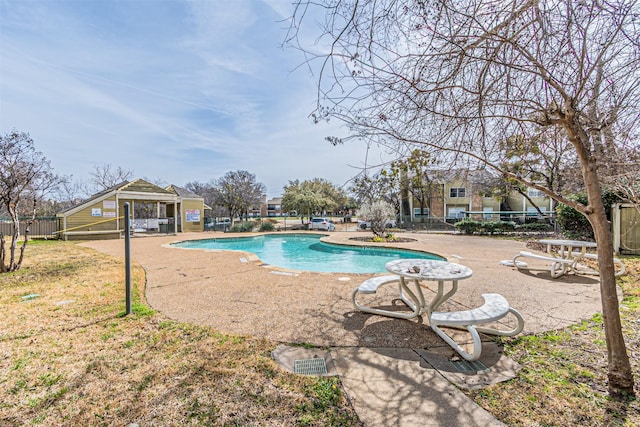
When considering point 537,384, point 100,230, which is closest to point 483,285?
point 537,384

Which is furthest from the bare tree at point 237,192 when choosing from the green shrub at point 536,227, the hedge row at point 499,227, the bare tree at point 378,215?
the green shrub at point 536,227

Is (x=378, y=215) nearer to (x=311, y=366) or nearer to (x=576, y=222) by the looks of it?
(x=576, y=222)

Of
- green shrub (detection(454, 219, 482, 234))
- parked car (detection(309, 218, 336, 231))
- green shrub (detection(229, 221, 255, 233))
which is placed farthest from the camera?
parked car (detection(309, 218, 336, 231))

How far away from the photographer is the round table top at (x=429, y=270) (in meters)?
3.19

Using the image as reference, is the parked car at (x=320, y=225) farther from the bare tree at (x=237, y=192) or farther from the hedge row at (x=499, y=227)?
the hedge row at (x=499, y=227)

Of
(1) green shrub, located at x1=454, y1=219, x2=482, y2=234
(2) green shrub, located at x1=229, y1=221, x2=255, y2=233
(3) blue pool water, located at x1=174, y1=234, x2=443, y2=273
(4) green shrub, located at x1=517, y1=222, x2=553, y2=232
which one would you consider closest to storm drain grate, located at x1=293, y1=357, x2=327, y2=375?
(3) blue pool water, located at x1=174, y1=234, x2=443, y2=273

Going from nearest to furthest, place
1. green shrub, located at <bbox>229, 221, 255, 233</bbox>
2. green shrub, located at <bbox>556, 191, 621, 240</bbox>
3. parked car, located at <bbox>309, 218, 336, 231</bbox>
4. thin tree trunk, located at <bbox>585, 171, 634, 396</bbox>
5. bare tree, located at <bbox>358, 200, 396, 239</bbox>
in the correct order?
thin tree trunk, located at <bbox>585, 171, 634, 396</bbox> < green shrub, located at <bbox>556, 191, 621, 240</bbox> < bare tree, located at <bbox>358, 200, 396, 239</bbox> < green shrub, located at <bbox>229, 221, 255, 233</bbox> < parked car, located at <bbox>309, 218, 336, 231</bbox>

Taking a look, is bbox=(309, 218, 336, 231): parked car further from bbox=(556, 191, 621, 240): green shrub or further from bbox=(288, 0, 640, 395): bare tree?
bbox=(288, 0, 640, 395): bare tree

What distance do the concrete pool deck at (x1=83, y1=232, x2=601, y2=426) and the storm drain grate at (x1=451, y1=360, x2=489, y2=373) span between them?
0.14 m

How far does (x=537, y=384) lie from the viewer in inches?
90.0

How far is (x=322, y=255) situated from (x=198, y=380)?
420 inches

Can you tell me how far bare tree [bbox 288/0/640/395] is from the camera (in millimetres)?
2158

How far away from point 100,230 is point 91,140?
5.60 meters

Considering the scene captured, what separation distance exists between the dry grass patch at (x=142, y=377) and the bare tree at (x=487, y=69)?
2.52 metres
